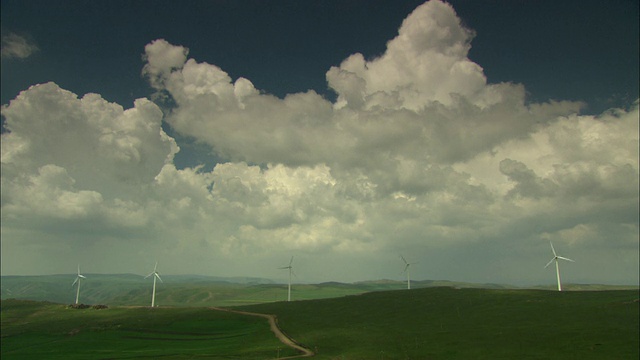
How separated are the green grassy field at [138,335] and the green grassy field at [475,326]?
590 inches

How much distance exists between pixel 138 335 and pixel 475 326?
108105 millimetres

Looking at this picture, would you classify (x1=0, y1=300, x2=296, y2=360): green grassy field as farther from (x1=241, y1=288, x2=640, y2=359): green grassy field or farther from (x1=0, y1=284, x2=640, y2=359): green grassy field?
(x1=241, y1=288, x2=640, y2=359): green grassy field

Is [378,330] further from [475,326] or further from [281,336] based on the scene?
[281,336]

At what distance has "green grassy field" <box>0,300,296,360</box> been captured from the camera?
101062 millimetres

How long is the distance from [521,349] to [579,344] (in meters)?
11.9

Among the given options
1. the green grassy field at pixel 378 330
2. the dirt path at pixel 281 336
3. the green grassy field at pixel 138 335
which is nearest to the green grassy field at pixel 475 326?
the green grassy field at pixel 378 330

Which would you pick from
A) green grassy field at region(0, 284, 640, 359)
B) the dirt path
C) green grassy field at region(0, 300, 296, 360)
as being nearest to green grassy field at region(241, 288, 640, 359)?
green grassy field at region(0, 284, 640, 359)

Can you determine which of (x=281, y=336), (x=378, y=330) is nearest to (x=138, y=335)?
(x=281, y=336)

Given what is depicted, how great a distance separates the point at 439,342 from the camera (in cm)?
9400

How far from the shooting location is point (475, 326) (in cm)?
11025

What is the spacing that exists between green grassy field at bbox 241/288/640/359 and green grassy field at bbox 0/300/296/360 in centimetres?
1499

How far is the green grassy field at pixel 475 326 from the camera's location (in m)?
82.9

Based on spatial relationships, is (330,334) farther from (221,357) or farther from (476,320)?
(476,320)

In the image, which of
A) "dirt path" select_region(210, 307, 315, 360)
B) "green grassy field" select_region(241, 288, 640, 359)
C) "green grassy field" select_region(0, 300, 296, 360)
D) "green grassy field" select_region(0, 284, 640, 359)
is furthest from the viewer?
"green grassy field" select_region(0, 300, 296, 360)
